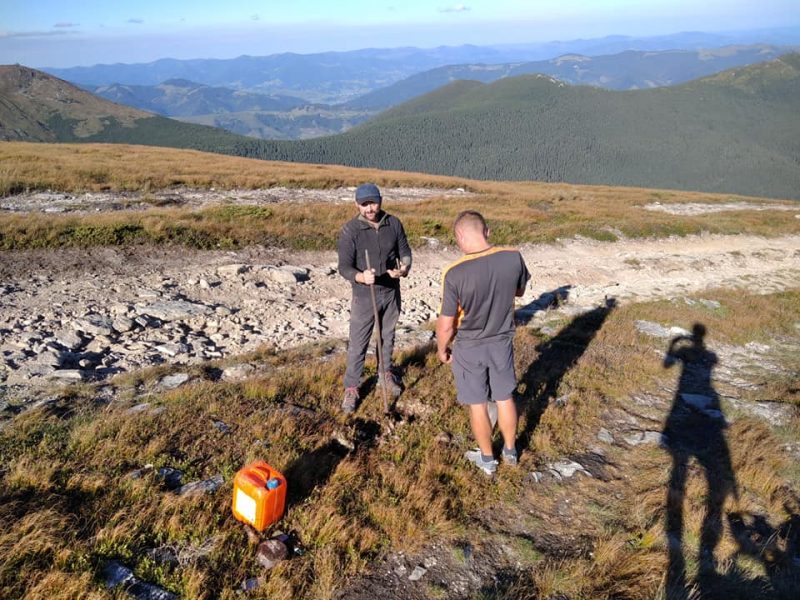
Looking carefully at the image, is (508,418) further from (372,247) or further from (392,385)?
(372,247)

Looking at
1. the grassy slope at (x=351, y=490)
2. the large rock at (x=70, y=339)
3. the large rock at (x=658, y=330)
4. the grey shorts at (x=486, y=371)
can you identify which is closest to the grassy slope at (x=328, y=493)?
the grassy slope at (x=351, y=490)

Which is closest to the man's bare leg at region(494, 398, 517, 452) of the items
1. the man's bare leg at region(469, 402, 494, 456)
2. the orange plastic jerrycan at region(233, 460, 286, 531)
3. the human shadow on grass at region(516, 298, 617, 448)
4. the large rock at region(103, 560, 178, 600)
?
the man's bare leg at region(469, 402, 494, 456)

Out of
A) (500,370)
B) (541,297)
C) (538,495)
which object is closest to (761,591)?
(538,495)

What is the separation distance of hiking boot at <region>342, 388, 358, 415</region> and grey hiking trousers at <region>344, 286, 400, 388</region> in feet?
0.26

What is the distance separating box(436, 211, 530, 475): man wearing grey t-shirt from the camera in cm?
466

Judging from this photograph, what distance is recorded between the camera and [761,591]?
161 inches

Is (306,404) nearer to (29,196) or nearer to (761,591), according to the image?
(761,591)

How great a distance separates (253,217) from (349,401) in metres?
11.5

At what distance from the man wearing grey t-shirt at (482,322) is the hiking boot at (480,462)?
0.01 metres

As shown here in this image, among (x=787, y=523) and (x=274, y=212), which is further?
(x=274, y=212)

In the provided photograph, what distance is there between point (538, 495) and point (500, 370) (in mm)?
1414

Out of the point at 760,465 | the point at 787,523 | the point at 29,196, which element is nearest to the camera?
the point at 787,523

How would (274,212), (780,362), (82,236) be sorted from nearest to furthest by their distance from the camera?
(780,362) → (82,236) → (274,212)

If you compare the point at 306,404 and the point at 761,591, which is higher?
the point at 306,404
